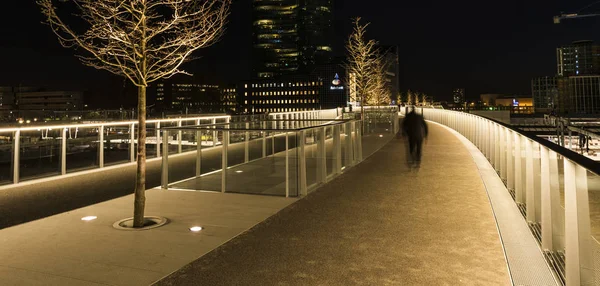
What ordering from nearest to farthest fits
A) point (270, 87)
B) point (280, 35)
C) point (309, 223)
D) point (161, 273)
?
point (161, 273) → point (309, 223) → point (270, 87) → point (280, 35)

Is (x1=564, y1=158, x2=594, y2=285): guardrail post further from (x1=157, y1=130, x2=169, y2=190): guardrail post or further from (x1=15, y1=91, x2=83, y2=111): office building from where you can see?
(x1=15, y1=91, x2=83, y2=111): office building

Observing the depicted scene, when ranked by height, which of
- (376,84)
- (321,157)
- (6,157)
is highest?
A: (376,84)

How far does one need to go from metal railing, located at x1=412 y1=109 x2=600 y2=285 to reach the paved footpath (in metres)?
0.52

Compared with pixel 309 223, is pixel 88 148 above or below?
above

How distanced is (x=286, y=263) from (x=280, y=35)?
188374 mm

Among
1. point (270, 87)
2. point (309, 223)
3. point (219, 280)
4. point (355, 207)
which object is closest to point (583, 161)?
point (219, 280)

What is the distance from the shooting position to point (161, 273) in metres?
4.05

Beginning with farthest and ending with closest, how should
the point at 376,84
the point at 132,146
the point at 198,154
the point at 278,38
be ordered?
the point at 278,38, the point at 376,84, the point at 132,146, the point at 198,154

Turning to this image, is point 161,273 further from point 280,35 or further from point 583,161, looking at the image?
point 280,35

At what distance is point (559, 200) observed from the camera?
4230 millimetres

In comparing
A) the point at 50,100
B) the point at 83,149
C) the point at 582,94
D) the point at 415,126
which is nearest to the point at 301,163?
the point at 415,126

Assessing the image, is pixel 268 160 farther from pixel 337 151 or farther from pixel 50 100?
pixel 50 100

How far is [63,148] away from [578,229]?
10.6 metres

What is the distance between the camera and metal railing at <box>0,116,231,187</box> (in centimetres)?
929
